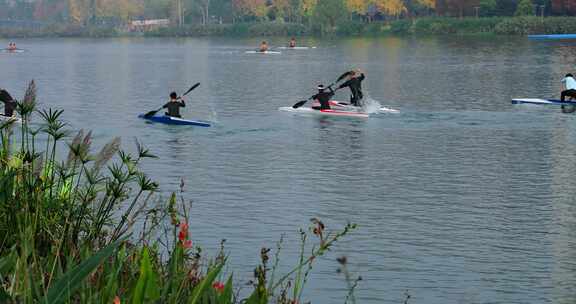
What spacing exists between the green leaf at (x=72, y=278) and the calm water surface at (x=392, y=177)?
10458 mm

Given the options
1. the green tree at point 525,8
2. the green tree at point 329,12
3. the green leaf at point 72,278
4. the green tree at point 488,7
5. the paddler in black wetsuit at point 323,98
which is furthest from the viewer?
the green tree at point 329,12

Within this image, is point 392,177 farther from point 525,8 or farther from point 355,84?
point 525,8

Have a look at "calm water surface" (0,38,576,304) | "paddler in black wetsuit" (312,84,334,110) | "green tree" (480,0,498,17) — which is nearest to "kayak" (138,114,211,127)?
"calm water surface" (0,38,576,304)

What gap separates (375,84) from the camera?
68.5m

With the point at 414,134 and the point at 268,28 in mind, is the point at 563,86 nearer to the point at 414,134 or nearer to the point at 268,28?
the point at 414,134

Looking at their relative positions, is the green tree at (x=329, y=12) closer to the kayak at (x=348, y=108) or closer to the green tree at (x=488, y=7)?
the green tree at (x=488, y=7)

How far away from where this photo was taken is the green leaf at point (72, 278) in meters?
6.90

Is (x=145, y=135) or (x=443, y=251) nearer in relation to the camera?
(x=443, y=251)

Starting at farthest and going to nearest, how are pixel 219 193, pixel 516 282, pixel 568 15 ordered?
1. pixel 568 15
2. pixel 219 193
3. pixel 516 282

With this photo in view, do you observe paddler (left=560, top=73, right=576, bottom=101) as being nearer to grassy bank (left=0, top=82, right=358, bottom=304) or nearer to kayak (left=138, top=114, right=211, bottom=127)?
kayak (left=138, top=114, right=211, bottom=127)

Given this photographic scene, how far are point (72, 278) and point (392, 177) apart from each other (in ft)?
75.2

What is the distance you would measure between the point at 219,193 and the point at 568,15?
131477 mm

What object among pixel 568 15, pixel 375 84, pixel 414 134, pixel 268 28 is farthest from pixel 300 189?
pixel 268 28

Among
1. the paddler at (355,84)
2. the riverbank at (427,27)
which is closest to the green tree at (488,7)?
the riverbank at (427,27)
